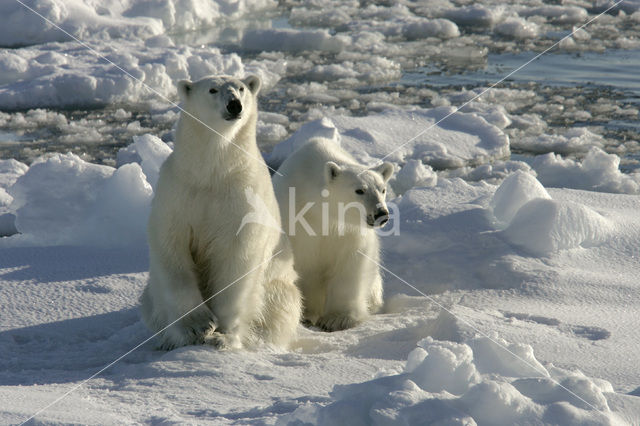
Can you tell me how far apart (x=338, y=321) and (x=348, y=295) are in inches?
6.4

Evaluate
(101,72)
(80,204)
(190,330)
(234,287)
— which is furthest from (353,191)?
(101,72)

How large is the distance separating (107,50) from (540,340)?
8.49 metres

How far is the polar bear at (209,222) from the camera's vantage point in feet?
12.0

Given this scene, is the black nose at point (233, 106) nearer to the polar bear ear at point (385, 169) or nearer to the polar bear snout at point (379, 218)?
the polar bear snout at point (379, 218)

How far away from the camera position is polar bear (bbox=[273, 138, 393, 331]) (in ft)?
14.2

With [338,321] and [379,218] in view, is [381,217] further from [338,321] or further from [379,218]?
[338,321]

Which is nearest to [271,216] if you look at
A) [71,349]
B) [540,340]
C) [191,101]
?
[191,101]

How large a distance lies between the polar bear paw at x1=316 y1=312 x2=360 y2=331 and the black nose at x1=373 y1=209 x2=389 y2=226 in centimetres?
68

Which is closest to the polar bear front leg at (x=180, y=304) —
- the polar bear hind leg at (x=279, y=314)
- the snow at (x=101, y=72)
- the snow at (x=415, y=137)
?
the polar bear hind leg at (x=279, y=314)

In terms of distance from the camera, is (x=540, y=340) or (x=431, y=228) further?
(x=431, y=228)

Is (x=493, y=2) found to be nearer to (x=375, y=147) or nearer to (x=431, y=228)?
(x=375, y=147)

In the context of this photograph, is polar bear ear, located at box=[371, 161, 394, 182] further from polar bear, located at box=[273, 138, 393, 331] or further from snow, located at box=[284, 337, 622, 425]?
snow, located at box=[284, 337, 622, 425]

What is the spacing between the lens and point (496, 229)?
5.27 meters

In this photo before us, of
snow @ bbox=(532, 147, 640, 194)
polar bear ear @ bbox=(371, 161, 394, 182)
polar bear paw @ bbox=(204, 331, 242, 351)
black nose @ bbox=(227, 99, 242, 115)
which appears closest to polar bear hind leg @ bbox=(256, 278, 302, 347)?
polar bear paw @ bbox=(204, 331, 242, 351)
